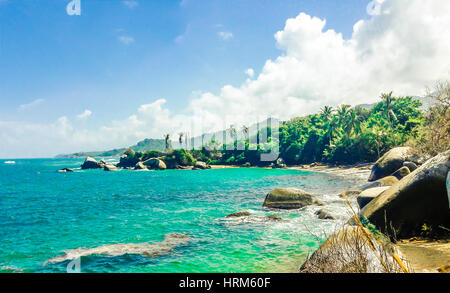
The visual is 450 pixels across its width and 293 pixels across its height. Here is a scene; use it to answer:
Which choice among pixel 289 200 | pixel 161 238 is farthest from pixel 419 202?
pixel 161 238

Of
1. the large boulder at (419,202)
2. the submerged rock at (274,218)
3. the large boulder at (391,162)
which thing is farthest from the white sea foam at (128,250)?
the large boulder at (391,162)

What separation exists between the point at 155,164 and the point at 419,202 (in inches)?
3309

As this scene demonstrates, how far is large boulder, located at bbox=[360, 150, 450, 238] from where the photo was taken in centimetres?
948

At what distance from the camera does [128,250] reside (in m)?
12.5

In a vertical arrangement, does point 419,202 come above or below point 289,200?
above

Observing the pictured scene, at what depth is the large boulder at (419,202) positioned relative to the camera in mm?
9484

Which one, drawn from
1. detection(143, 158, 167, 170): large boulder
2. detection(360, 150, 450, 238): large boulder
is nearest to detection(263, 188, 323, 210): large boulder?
detection(360, 150, 450, 238): large boulder

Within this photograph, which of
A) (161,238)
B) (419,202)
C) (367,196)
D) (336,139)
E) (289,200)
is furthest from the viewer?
(336,139)

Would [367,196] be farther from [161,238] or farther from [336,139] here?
[336,139]

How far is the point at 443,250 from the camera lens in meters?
7.97

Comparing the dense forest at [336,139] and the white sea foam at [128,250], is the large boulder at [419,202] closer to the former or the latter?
the white sea foam at [128,250]

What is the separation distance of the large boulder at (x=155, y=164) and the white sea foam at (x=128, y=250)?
246 feet

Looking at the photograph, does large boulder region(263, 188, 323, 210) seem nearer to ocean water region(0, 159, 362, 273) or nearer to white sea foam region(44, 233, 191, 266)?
ocean water region(0, 159, 362, 273)

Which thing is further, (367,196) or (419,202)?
(367,196)
